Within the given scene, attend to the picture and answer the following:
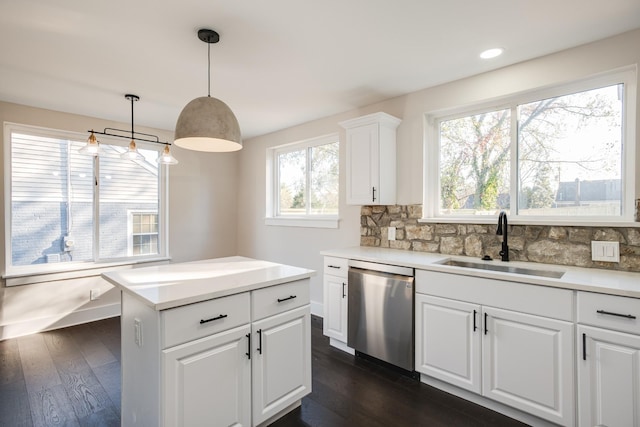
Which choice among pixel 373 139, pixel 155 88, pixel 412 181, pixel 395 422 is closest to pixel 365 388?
pixel 395 422

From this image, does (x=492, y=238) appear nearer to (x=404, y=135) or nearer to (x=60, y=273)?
(x=404, y=135)

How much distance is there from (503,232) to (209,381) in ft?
7.30

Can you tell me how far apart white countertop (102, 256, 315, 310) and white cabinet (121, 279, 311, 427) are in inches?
2.0

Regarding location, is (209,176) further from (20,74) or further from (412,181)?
(412,181)

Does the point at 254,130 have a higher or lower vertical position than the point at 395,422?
higher

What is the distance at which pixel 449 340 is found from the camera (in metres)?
2.21

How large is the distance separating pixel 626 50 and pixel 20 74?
4.44 metres

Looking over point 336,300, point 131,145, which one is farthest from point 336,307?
point 131,145

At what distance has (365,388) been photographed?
2.33 metres

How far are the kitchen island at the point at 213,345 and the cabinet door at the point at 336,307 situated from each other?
2.73 feet

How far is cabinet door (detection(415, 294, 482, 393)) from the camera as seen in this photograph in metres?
2.10

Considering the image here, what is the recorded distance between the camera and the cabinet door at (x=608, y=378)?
5.19 ft

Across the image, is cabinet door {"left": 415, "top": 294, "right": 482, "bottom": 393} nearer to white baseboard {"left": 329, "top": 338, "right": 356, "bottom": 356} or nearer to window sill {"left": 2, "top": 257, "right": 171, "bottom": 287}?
white baseboard {"left": 329, "top": 338, "right": 356, "bottom": 356}

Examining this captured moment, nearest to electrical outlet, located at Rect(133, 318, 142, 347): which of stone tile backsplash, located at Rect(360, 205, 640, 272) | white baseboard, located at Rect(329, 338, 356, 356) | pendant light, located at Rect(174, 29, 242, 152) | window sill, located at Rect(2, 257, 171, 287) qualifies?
pendant light, located at Rect(174, 29, 242, 152)
